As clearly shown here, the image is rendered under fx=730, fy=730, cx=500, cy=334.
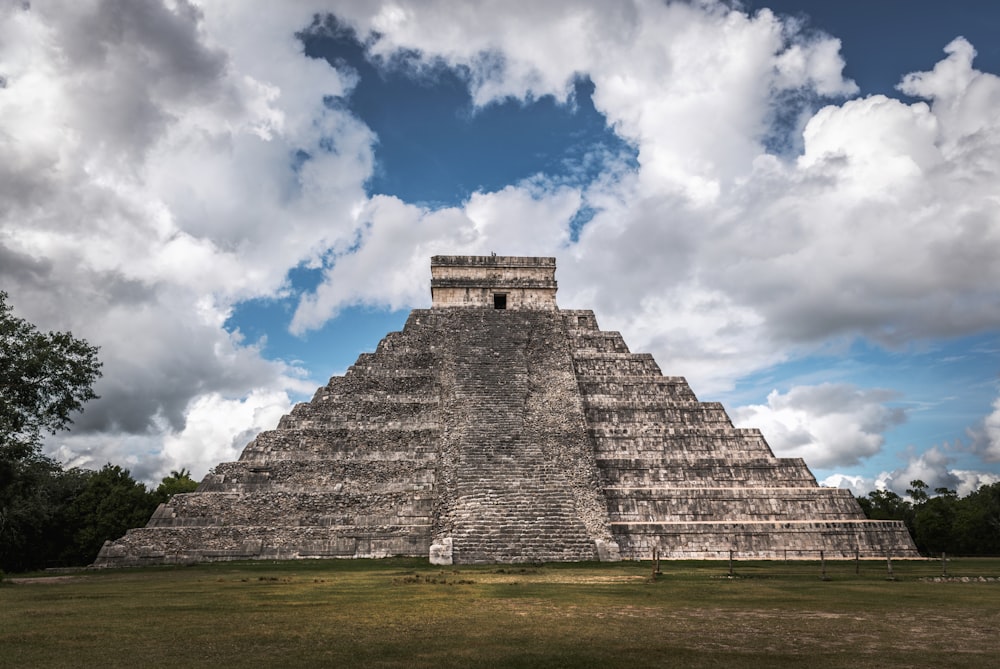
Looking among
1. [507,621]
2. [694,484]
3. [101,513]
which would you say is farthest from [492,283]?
[507,621]

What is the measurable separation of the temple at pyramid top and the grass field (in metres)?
15.6

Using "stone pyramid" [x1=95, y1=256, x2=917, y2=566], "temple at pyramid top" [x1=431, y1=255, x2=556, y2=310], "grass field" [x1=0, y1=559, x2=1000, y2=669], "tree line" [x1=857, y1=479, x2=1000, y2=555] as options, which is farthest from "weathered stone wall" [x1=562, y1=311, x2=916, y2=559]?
"tree line" [x1=857, y1=479, x2=1000, y2=555]

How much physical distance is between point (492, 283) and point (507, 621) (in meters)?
21.3

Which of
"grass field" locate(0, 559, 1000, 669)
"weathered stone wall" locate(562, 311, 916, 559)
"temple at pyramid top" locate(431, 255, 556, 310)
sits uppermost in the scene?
"temple at pyramid top" locate(431, 255, 556, 310)

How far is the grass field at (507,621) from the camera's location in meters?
6.50

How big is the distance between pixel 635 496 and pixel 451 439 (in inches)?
219

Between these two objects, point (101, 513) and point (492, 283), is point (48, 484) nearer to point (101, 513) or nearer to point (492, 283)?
point (101, 513)

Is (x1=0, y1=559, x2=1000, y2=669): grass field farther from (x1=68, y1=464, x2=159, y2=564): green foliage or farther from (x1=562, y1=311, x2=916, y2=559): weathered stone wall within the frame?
(x1=68, y1=464, x2=159, y2=564): green foliage

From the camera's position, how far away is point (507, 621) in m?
8.36

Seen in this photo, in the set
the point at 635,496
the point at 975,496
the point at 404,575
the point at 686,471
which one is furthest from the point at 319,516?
the point at 975,496

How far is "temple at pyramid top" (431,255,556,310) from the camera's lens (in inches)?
1134

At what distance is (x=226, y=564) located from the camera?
59.8ft

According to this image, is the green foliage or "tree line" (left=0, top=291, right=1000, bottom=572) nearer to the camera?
"tree line" (left=0, top=291, right=1000, bottom=572)

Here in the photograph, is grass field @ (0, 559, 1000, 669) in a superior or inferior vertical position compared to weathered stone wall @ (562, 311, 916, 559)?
inferior
